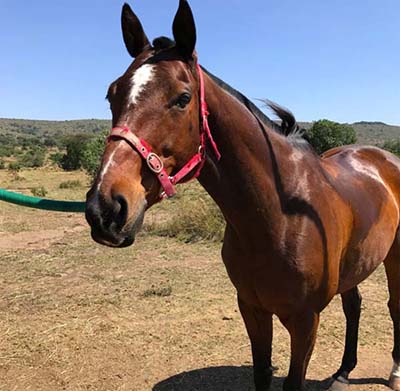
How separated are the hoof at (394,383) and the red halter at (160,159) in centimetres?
281

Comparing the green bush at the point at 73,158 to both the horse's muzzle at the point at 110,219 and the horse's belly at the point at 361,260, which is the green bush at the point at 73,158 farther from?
the horse's muzzle at the point at 110,219

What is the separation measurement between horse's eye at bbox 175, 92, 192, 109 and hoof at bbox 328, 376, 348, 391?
2915 mm

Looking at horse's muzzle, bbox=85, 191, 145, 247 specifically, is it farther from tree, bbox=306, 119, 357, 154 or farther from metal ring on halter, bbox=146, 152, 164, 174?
tree, bbox=306, 119, 357, 154

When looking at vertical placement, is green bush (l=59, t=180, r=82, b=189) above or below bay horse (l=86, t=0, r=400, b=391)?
below

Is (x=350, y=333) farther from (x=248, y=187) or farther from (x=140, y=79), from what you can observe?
(x=140, y=79)

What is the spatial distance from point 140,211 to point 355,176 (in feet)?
6.99

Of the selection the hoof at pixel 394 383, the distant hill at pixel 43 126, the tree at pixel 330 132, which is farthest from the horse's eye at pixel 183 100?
the distant hill at pixel 43 126

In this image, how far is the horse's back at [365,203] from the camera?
9.35 feet

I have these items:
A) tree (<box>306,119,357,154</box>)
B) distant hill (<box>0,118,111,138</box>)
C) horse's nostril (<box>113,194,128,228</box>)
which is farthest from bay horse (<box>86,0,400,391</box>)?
distant hill (<box>0,118,111,138</box>)

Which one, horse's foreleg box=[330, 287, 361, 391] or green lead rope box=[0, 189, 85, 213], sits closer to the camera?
green lead rope box=[0, 189, 85, 213]

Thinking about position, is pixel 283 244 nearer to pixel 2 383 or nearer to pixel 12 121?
pixel 2 383

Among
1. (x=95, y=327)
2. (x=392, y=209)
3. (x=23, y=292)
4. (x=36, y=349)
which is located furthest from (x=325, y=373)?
(x=23, y=292)

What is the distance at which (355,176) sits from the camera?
3232 mm

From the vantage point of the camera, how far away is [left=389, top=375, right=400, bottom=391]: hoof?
3.58 metres
